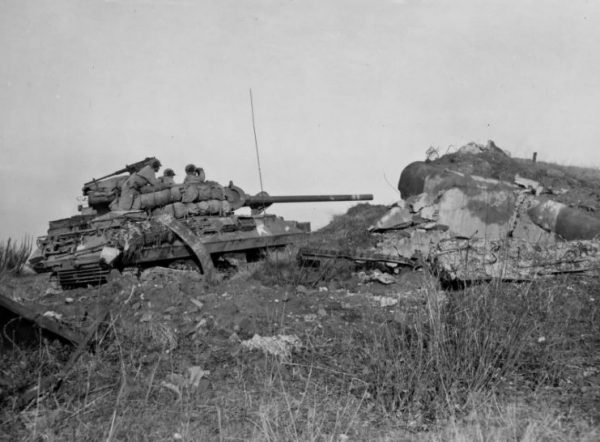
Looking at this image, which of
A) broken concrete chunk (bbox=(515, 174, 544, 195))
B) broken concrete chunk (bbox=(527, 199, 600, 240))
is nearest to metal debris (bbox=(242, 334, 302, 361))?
broken concrete chunk (bbox=(527, 199, 600, 240))

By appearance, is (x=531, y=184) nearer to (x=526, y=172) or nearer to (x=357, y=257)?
(x=526, y=172)

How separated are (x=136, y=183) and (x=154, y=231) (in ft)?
6.52

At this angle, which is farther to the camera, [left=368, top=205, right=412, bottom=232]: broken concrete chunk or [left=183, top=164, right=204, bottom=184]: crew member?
[left=183, top=164, right=204, bottom=184]: crew member

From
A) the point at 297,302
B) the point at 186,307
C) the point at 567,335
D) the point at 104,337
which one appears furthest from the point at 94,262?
the point at 567,335

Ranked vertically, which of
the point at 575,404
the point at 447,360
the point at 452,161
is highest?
the point at 452,161

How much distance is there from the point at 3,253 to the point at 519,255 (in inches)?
568

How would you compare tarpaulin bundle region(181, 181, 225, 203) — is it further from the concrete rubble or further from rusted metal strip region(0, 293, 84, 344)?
rusted metal strip region(0, 293, 84, 344)

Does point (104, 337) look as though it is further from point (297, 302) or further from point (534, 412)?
point (534, 412)

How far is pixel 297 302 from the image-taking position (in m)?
8.07

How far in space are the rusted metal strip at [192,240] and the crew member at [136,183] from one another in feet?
4.12

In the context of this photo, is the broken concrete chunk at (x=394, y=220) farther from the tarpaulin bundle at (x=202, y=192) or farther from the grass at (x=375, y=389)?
the grass at (x=375, y=389)

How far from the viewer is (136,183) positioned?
498 inches

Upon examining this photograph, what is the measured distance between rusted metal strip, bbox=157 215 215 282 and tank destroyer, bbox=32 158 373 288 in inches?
0.7

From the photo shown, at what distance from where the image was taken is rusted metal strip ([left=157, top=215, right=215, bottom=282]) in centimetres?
1095
